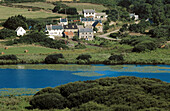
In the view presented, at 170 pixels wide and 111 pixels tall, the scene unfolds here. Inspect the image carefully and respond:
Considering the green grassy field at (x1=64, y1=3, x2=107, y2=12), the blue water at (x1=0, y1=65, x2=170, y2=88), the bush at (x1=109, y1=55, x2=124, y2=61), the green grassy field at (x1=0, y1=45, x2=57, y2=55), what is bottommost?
the blue water at (x1=0, y1=65, x2=170, y2=88)

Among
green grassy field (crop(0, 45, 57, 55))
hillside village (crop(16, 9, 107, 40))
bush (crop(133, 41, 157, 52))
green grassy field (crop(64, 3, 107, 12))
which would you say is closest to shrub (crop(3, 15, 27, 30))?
hillside village (crop(16, 9, 107, 40))

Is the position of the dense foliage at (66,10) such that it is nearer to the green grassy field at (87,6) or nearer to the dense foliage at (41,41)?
the green grassy field at (87,6)

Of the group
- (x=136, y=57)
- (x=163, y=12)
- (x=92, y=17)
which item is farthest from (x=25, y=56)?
(x=163, y=12)

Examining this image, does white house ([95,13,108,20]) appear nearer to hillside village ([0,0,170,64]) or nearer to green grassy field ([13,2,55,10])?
hillside village ([0,0,170,64])

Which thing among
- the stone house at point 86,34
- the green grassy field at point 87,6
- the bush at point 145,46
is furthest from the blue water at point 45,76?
the green grassy field at point 87,6

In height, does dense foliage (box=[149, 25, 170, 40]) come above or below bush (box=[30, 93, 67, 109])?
above

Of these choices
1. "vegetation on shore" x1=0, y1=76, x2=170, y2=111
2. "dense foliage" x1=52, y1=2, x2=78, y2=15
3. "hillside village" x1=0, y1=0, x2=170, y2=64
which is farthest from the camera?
"dense foliage" x1=52, y1=2, x2=78, y2=15

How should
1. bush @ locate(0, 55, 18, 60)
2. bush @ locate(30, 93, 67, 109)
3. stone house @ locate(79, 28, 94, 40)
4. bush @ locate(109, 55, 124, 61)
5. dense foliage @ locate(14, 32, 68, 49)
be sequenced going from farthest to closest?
stone house @ locate(79, 28, 94, 40) < dense foliage @ locate(14, 32, 68, 49) < bush @ locate(0, 55, 18, 60) < bush @ locate(109, 55, 124, 61) < bush @ locate(30, 93, 67, 109)

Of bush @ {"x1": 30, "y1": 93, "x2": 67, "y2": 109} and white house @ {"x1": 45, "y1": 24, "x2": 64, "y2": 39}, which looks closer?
bush @ {"x1": 30, "y1": 93, "x2": 67, "y2": 109}
